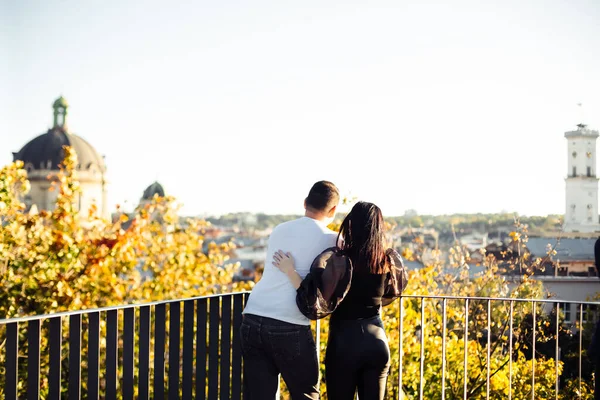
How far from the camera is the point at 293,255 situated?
3480 mm

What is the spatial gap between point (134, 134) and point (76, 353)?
66387 mm

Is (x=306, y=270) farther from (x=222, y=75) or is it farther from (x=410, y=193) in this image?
(x=222, y=75)

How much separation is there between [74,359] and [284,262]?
43.6 inches

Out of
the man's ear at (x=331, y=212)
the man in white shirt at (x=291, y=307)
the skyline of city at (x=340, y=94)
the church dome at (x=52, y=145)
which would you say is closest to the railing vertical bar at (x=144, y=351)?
the man in white shirt at (x=291, y=307)

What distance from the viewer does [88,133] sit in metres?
87.1

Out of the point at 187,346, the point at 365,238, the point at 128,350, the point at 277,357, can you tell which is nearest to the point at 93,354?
the point at 128,350

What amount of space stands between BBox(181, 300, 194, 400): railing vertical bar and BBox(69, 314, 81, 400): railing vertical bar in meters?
0.77

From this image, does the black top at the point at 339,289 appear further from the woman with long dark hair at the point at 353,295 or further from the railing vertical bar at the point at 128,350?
the railing vertical bar at the point at 128,350

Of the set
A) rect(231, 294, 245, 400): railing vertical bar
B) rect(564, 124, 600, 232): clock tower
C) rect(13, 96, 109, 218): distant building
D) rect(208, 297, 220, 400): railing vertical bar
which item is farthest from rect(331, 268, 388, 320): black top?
rect(13, 96, 109, 218): distant building

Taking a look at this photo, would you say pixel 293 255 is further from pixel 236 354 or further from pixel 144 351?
pixel 236 354

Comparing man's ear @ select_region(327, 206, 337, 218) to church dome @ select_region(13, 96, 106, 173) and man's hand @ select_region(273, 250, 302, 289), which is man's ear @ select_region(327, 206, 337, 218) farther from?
church dome @ select_region(13, 96, 106, 173)

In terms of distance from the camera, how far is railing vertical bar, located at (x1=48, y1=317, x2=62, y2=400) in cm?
305

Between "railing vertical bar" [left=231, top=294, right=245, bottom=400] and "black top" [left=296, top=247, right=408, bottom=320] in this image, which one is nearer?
"black top" [left=296, top=247, right=408, bottom=320]

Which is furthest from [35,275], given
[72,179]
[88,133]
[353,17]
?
[88,133]
